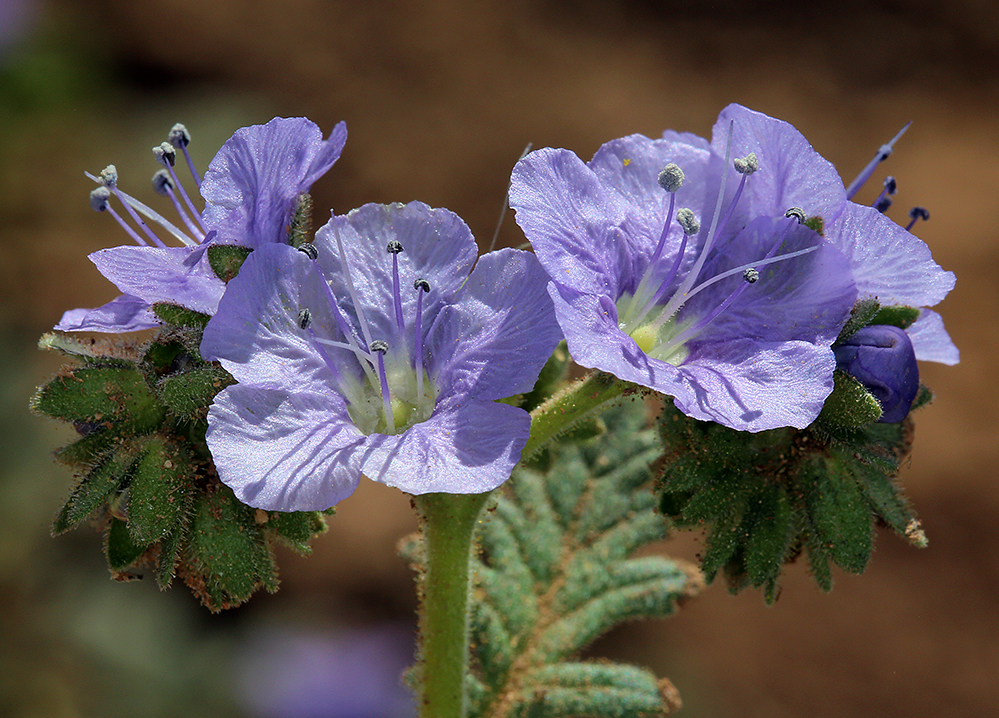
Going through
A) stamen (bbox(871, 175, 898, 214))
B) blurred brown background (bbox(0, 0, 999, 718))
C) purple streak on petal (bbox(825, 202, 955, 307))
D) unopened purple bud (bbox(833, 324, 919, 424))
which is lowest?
blurred brown background (bbox(0, 0, 999, 718))

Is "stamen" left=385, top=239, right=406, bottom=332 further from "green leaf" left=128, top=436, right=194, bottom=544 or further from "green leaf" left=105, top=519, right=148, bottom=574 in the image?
"green leaf" left=105, top=519, right=148, bottom=574

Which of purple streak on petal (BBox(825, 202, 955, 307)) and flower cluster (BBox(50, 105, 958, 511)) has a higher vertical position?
purple streak on petal (BBox(825, 202, 955, 307))

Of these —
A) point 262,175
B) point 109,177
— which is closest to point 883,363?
point 262,175

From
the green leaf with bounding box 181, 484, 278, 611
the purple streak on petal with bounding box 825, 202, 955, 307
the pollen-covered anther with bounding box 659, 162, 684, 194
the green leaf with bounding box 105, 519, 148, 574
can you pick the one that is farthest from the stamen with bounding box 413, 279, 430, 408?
the purple streak on petal with bounding box 825, 202, 955, 307

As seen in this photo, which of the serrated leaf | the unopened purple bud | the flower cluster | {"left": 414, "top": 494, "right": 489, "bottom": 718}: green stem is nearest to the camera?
the flower cluster

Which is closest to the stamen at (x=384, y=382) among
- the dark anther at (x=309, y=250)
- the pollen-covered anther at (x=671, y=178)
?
the dark anther at (x=309, y=250)

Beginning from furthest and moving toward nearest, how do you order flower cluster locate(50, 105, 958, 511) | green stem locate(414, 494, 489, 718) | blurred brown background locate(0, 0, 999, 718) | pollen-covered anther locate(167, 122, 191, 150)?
blurred brown background locate(0, 0, 999, 718) < pollen-covered anther locate(167, 122, 191, 150) < green stem locate(414, 494, 489, 718) < flower cluster locate(50, 105, 958, 511)

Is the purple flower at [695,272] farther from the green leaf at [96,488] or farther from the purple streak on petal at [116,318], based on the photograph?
the green leaf at [96,488]
